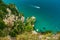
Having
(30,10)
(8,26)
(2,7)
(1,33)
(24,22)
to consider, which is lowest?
(1,33)

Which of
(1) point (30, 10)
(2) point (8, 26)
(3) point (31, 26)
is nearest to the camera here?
(2) point (8, 26)

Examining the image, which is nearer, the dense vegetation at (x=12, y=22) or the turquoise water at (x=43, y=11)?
the dense vegetation at (x=12, y=22)

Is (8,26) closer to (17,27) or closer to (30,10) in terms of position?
(17,27)

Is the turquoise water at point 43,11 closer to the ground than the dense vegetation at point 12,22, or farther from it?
farther from it

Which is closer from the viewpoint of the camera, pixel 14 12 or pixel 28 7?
pixel 14 12

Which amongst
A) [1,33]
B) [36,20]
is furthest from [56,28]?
[1,33]
